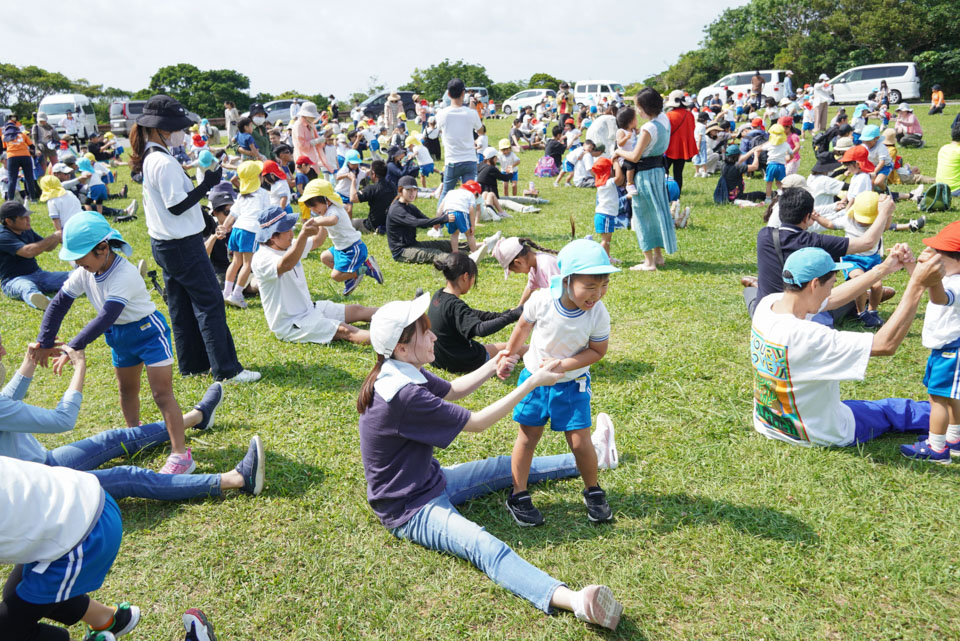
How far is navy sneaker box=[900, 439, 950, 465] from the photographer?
3957mm

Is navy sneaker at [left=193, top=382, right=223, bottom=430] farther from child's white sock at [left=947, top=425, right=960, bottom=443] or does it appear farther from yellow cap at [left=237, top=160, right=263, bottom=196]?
child's white sock at [left=947, top=425, right=960, bottom=443]

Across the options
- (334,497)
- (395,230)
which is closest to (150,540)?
(334,497)

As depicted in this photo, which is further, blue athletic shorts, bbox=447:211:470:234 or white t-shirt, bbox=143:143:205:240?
Answer: blue athletic shorts, bbox=447:211:470:234

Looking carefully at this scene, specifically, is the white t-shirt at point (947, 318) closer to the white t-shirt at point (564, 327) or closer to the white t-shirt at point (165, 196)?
the white t-shirt at point (564, 327)

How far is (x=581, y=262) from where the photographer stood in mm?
3176

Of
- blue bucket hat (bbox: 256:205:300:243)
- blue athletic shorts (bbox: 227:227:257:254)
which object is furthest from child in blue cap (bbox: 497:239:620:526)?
blue athletic shorts (bbox: 227:227:257:254)

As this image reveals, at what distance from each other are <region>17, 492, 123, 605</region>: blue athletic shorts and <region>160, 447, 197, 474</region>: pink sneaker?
5.79ft

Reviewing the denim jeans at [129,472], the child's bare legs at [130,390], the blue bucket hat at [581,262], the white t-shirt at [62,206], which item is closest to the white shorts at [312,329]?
the child's bare legs at [130,390]

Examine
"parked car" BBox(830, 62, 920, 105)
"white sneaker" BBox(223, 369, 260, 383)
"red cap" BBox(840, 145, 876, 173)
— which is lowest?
"white sneaker" BBox(223, 369, 260, 383)

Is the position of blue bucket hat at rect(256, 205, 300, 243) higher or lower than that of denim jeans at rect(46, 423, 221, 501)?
higher

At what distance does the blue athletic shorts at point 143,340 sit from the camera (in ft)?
13.7

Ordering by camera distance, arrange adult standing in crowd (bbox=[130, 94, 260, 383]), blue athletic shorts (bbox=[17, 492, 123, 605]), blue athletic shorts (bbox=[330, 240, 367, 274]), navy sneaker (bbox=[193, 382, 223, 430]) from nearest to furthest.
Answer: blue athletic shorts (bbox=[17, 492, 123, 605])
navy sneaker (bbox=[193, 382, 223, 430])
adult standing in crowd (bbox=[130, 94, 260, 383])
blue athletic shorts (bbox=[330, 240, 367, 274])

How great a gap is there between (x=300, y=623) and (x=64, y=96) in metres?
33.7

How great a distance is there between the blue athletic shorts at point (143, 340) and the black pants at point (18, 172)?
14044mm
